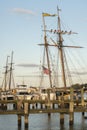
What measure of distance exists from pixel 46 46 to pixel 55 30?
22.2 ft

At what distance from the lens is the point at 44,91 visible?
90562mm

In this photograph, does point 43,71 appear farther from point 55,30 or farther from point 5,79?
point 5,79

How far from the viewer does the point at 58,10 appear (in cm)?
8819

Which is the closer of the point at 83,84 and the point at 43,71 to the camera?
the point at 43,71

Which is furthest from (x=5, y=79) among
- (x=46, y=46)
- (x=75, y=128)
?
(x=75, y=128)

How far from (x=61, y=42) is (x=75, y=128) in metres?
39.3

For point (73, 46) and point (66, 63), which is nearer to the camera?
point (66, 63)

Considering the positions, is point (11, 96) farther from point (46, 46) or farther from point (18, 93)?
point (46, 46)

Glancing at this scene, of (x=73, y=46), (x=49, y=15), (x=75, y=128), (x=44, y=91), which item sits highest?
(x=49, y=15)

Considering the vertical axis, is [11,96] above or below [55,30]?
below

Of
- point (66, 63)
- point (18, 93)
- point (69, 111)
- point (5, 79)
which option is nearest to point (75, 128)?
point (69, 111)

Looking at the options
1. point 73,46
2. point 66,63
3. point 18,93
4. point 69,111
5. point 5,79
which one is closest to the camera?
point 69,111

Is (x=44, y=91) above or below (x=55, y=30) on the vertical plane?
below

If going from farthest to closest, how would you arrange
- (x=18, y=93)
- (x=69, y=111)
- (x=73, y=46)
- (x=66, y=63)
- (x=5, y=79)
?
1. (x=5, y=79)
2. (x=18, y=93)
3. (x=73, y=46)
4. (x=66, y=63)
5. (x=69, y=111)
